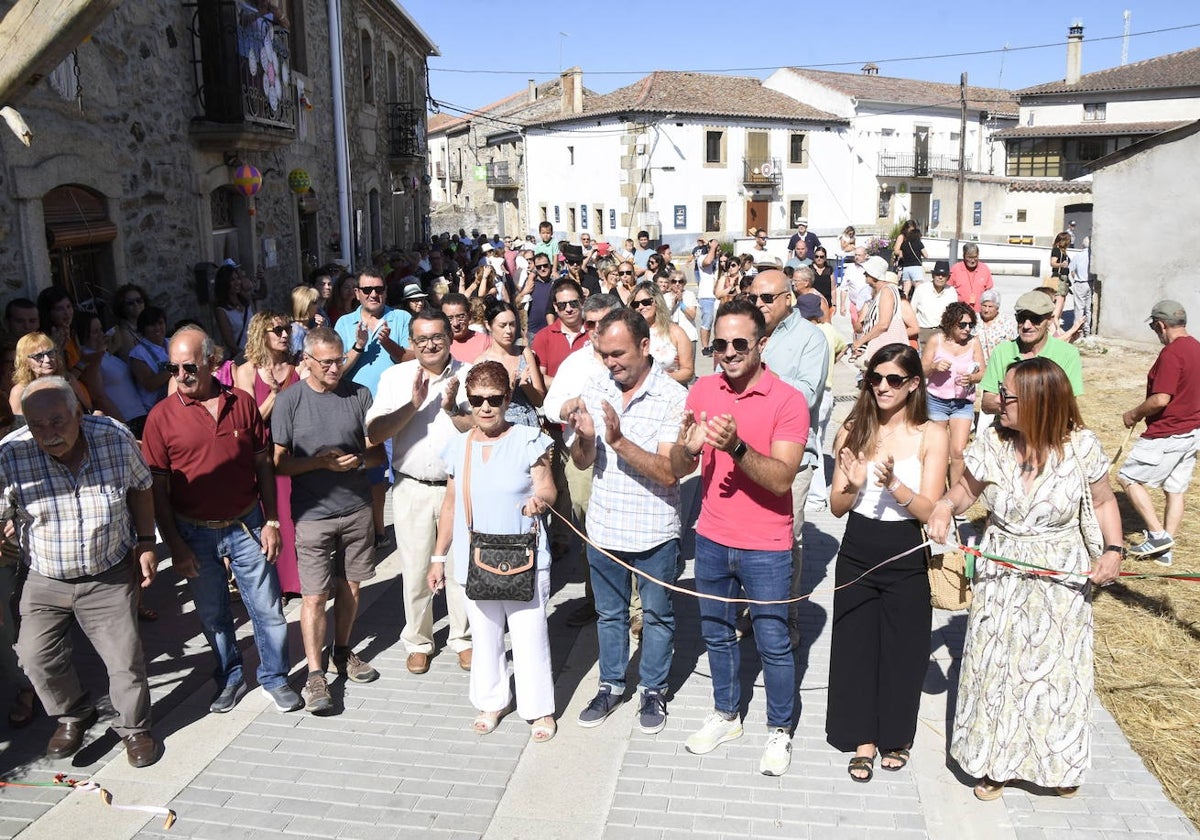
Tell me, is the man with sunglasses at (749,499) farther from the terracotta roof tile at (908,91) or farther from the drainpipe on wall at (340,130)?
the terracotta roof tile at (908,91)

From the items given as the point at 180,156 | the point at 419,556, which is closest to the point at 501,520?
the point at 419,556

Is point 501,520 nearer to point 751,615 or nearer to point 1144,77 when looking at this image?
point 751,615

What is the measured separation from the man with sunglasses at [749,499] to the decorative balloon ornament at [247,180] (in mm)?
8216

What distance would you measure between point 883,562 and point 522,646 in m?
1.64

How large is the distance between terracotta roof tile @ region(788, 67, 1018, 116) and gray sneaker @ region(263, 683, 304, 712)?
48531 mm

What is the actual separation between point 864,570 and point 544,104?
4712cm

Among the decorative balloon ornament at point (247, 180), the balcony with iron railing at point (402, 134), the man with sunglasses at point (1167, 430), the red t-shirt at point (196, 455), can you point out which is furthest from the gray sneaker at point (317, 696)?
the balcony with iron railing at point (402, 134)

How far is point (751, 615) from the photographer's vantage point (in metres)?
4.11

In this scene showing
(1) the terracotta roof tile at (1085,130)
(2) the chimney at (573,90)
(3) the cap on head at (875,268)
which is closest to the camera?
(3) the cap on head at (875,268)

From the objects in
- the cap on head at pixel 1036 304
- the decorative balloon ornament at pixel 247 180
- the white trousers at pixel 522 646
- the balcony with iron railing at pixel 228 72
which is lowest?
the white trousers at pixel 522 646

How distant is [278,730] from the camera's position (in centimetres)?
448

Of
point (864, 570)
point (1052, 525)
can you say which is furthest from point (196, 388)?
point (1052, 525)

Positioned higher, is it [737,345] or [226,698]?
[737,345]

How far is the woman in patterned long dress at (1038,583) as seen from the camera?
365 cm
